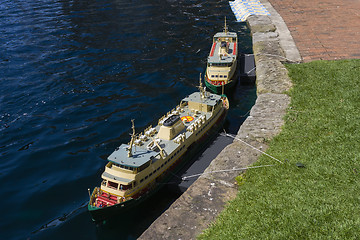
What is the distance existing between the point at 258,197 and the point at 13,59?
46.8 metres

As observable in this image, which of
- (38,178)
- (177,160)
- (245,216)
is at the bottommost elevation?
(38,178)

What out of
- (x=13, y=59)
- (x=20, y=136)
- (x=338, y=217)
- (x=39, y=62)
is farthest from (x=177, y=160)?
(x=13, y=59)

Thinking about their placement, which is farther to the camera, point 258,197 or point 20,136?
point 20,136

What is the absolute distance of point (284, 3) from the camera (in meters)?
62.7

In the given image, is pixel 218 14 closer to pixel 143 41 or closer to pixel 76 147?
pixel 143 41

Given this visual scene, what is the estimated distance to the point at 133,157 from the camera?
24.0 meters

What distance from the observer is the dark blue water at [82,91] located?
2594 cm

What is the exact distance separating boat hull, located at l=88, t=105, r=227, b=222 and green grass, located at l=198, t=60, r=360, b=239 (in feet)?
24.6

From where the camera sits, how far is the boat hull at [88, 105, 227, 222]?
76.0 feet

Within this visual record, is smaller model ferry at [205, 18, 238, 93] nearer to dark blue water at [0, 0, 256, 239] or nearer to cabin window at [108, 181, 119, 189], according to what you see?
dark blue water at [0, 0, 256, 239]

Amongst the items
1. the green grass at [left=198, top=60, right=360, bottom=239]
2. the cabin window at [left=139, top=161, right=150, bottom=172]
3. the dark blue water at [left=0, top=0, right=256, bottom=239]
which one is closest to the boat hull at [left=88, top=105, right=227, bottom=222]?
the dark blue water at [left=0, top=0, right=256, bottom=239]

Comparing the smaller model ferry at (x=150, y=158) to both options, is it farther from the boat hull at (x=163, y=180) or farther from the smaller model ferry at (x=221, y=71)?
the smaller model ferry at (x=221, y=71)

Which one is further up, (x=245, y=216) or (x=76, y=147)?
(x=245, y=216)

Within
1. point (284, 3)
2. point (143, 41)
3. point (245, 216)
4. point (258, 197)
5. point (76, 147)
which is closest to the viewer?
point (245, 216)
